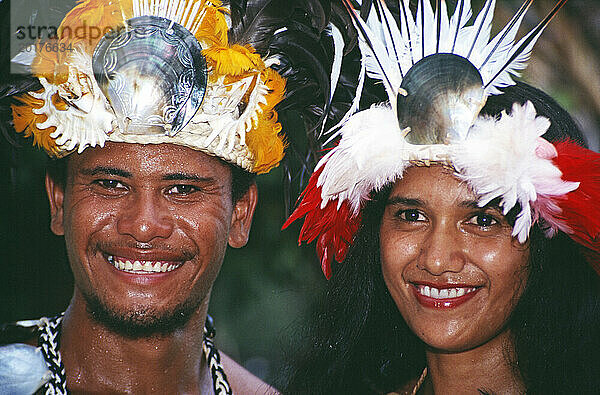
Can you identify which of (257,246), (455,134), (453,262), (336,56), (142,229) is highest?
(336,56)

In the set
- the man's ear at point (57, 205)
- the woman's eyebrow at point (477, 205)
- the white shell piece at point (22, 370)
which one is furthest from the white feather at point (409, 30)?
the white shell piece at point (22, 370)

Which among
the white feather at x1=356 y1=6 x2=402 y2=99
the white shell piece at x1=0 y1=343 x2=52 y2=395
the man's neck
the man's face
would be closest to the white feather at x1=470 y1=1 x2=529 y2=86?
the white feather at x1=356 y1=6 x2=402 y2=99

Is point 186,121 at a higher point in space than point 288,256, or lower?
higher

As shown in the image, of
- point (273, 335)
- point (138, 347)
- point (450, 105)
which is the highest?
point (450, 105)

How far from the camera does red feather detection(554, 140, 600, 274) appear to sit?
2.66 meters

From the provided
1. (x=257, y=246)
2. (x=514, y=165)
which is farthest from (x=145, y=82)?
(x=257, y=246)

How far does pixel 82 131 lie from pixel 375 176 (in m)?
1.17

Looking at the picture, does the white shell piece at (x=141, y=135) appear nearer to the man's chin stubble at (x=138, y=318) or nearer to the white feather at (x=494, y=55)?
the man's chin stubble at (x=138, y=318)

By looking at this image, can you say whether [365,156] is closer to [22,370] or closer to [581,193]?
[581,193]

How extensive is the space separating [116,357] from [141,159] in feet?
2.82

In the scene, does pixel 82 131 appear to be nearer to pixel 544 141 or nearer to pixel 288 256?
pixel 544 141

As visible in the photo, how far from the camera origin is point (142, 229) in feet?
10.6

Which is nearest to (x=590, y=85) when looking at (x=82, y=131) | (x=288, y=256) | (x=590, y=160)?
(x=590, y=160)

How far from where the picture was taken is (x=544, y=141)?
107 inches
